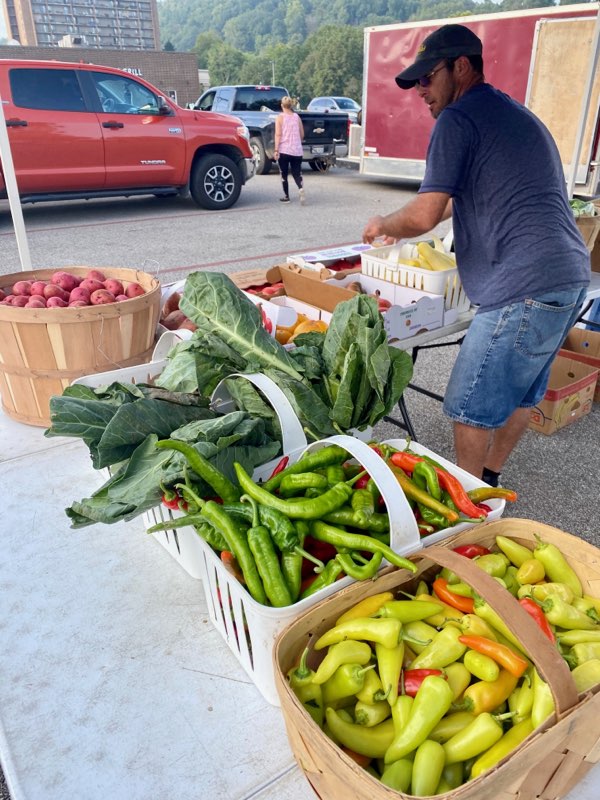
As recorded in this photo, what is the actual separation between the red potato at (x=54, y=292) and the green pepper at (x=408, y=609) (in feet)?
6.69

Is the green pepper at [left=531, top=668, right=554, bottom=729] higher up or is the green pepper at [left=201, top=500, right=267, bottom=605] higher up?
the green pepper at [left=201, top=500, right=267, bottom=605]

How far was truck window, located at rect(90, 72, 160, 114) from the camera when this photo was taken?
29.8 ft

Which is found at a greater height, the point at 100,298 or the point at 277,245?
the point at 100,298

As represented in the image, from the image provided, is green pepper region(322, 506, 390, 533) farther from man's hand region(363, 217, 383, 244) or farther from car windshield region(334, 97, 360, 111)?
car windshield region(334, 97, 360, 111)

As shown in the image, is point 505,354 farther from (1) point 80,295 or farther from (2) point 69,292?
(2) point 69,292

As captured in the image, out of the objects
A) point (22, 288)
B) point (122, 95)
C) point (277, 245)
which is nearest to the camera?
point (22, 288)

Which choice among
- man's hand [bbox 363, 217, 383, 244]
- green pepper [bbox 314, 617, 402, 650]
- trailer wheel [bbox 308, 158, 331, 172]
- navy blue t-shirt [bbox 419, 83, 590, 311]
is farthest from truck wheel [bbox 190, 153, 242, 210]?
green pepper [bbox 314, 617, 402, 650]

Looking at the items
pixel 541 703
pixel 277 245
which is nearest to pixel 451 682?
pixel 541 703

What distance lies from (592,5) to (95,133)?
761 centimetres

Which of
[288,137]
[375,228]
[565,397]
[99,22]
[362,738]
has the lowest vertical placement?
[565,397]

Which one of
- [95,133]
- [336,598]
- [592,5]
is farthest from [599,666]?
[592,5]

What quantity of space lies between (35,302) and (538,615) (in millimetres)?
2178

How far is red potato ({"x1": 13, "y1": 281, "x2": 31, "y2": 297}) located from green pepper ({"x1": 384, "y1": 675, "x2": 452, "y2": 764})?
2.36m

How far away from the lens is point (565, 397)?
3.90 meters
